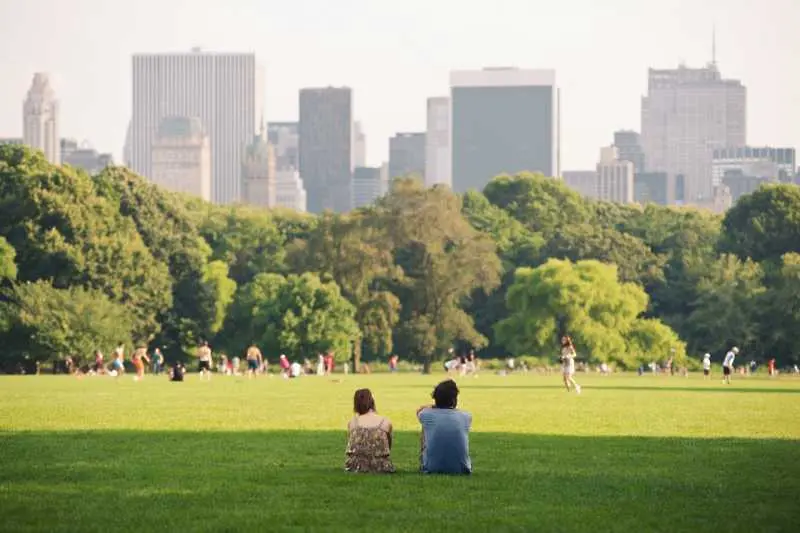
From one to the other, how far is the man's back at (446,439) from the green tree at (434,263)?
3101 inches

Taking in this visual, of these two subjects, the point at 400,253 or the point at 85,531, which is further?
the point at 400,253

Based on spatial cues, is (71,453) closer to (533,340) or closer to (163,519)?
(163,519)

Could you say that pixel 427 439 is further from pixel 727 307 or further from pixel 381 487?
pixel 727 307

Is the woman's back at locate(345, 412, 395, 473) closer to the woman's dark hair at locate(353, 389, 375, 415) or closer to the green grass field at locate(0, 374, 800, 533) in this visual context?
the woman's dark hair at locate(353, 389, 375, 415)

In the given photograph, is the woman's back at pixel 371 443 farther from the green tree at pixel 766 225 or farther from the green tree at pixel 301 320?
the green tree at pixel 766 225

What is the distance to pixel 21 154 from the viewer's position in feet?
334

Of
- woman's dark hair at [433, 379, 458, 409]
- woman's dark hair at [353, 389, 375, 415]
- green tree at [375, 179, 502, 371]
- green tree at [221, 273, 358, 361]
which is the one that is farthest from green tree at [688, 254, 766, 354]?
woman's dark hair at [353, 389, 375, 415]

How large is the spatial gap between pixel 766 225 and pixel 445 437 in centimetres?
10505

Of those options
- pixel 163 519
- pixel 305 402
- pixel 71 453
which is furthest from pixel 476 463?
pixel 305 402

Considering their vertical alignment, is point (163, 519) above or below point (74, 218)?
below

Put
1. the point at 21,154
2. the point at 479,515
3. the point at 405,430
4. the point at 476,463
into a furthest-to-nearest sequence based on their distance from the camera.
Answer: the point at 21,154 → the point at 405,430 → the point at 476,463 → the point at 479,515

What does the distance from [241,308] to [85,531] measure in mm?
92298

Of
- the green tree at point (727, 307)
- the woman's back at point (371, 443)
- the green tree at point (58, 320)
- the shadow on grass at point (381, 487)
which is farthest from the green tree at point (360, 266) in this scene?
the woman's back at point (371, 443)

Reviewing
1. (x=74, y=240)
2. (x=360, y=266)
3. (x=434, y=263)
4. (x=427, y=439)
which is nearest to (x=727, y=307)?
(x=434, y=263)
